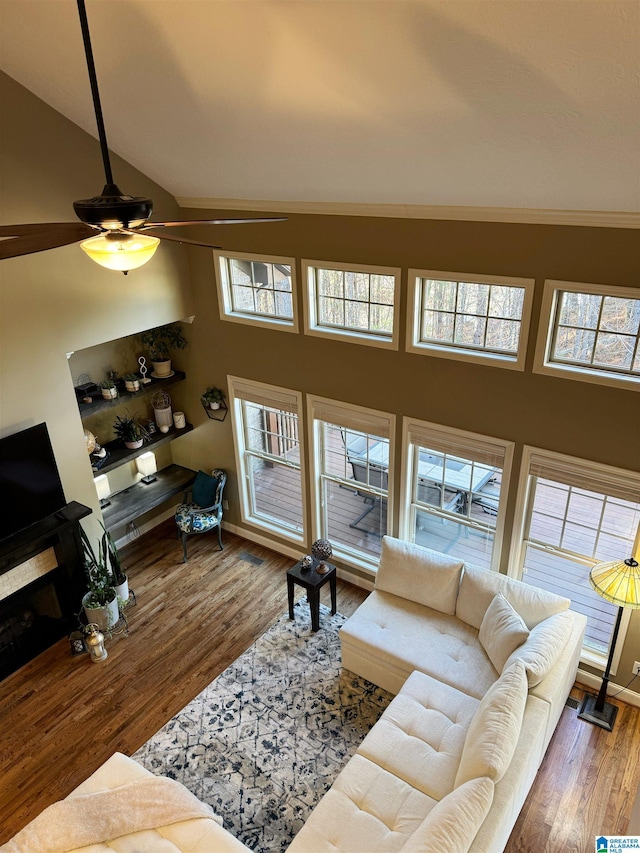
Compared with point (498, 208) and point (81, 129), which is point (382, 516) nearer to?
point (498, 208)

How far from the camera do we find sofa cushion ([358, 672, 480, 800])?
377 centimetres

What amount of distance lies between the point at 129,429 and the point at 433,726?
13.5 feet

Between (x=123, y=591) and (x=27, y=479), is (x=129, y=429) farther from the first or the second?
(x=123, y=591)

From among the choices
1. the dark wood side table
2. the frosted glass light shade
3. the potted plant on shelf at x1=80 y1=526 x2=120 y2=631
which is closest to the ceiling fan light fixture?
the dark wood side table

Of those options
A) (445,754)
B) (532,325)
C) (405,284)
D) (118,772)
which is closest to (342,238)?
(405,284)

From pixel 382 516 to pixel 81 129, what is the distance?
171 inches

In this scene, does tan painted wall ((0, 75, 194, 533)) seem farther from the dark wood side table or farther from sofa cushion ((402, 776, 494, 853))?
sofa cushion ((402, 776, 494, 853))

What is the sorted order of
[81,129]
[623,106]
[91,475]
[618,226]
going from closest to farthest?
1. [623,106]
2. [618,226]
3. [81,129]
4. [91,475]

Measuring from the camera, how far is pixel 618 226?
3717 mm

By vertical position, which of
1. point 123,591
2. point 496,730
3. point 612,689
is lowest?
point 612,689

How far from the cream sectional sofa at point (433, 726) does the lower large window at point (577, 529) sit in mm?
479

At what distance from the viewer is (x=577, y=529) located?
477 cm

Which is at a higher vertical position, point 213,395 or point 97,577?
point 213,395

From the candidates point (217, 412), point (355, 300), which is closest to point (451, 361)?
point (355, 300)
